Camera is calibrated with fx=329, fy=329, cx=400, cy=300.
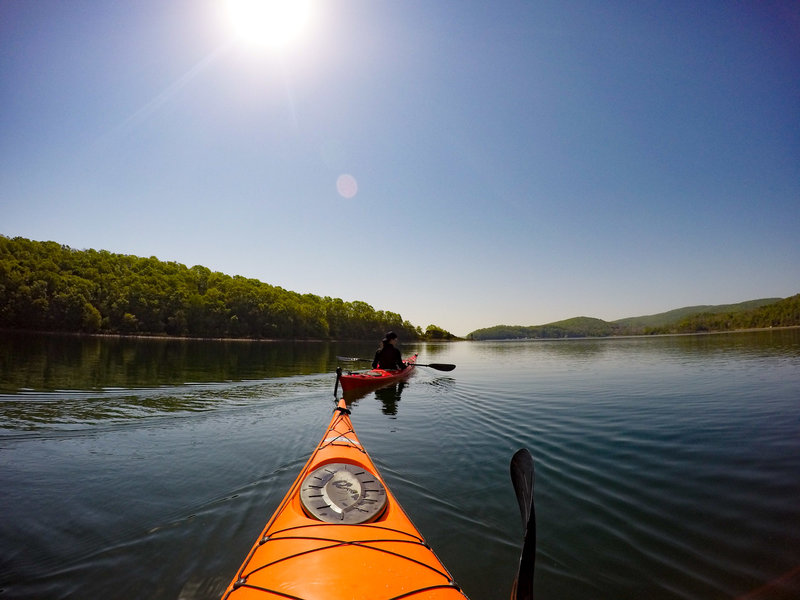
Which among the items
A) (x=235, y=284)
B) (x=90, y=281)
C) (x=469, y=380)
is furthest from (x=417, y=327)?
(x=469, y=380)

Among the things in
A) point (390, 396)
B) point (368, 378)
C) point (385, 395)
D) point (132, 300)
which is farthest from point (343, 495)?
point (132, 300)

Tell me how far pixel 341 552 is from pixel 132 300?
92.8 metres

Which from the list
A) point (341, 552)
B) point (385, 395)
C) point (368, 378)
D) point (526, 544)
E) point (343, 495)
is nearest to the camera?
point (526, 544)

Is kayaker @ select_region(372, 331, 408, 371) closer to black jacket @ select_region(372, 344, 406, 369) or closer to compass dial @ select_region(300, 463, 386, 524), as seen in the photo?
black jacket @ select_region(372, 344, 406, 369)

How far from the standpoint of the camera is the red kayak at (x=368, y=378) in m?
13.1

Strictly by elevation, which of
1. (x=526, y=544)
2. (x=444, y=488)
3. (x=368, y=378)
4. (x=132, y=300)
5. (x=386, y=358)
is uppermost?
(x=132, y=300)

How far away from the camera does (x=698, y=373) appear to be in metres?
19.4

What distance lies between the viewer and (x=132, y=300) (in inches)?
2913

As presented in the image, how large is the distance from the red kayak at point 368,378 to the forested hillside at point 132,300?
76.2 m

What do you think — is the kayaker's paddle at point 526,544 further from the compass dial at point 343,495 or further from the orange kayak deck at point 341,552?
the compass dial at point 343,495

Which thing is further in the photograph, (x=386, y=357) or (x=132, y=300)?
(x=132, y=300)

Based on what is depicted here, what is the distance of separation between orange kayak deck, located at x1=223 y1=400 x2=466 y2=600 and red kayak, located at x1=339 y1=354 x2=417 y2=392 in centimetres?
888

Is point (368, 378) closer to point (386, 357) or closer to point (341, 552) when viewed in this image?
point (386, 357)

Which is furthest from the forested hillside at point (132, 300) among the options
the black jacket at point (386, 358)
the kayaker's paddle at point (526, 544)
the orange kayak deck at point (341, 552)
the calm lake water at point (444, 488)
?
the kayaker's paddle at point (526, 544)
